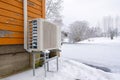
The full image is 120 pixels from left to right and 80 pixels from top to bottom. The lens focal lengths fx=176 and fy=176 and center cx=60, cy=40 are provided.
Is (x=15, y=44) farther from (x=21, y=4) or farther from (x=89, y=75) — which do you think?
(x=89, y=75)

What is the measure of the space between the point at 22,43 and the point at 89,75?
2.04m

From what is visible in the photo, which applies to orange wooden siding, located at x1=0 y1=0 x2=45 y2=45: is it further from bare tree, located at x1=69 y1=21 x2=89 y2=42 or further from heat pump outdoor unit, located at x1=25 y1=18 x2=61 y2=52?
bare tree, located at x1=69 y1=21 x2=89 y2=42

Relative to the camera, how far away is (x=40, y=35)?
12.8 ft

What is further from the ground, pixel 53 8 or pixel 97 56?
pixel 53 8

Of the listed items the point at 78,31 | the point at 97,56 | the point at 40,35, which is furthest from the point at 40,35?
the point at 78,31

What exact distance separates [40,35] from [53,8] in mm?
Result: 13531

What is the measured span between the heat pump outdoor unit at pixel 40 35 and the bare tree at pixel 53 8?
1262cm

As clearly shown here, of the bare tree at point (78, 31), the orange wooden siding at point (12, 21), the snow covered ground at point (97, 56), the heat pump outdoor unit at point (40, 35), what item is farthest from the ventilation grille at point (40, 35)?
the bare tree at point (78, 31)

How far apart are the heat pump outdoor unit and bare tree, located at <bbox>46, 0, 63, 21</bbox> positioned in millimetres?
12616

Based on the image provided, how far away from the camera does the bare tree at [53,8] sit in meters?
16.8

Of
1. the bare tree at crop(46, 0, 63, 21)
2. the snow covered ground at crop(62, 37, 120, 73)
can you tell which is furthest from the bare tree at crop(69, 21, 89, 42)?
the bare tree at crop(46, 0, 63, 21)

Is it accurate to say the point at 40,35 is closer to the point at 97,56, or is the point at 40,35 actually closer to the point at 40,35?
the point at 40,35

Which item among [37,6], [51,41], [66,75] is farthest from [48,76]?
[37,6]

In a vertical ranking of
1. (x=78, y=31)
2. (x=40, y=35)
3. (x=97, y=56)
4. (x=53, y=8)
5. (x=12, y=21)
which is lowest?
(x=97, y=56)
